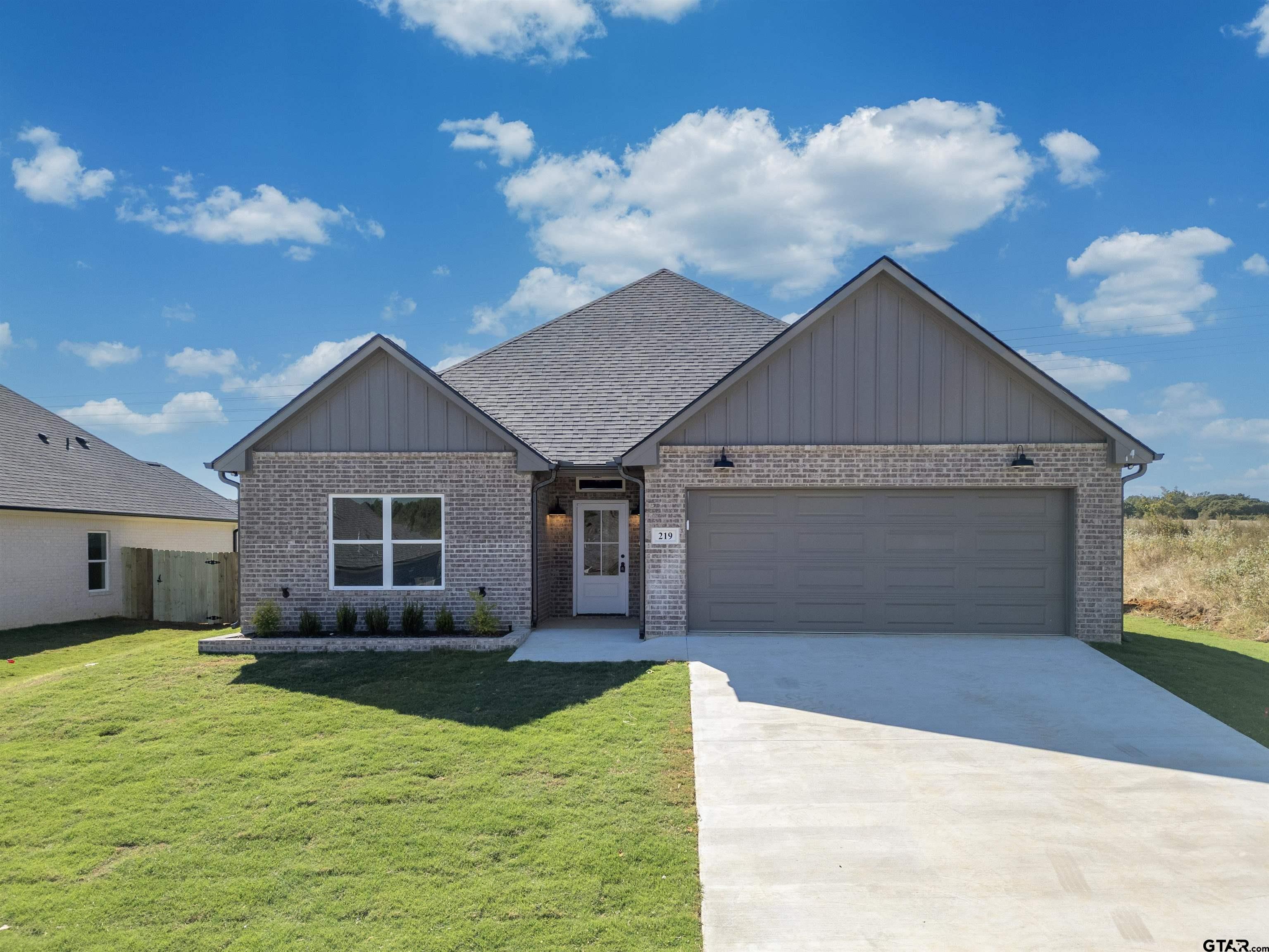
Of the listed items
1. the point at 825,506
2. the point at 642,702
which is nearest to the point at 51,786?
the point at 642,702

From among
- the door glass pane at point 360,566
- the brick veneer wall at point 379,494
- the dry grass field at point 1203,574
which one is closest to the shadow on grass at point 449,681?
the brick veneer wall at point 379,494

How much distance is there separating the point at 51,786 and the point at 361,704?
288 centimetres

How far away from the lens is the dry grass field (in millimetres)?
14055

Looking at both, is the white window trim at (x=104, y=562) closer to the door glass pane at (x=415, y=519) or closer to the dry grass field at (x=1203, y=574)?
the door glass pane at (x=415, y=519)

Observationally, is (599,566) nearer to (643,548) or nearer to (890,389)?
(643,548)

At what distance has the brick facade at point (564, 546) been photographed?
46.1 ft

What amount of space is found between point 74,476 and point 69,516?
6.57 feet

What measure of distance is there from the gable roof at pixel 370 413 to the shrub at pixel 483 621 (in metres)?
2.29

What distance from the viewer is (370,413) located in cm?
1252

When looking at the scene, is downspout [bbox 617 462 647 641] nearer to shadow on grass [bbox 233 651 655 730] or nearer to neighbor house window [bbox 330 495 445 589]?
shadow on grass [bbox 233 651 655 730]

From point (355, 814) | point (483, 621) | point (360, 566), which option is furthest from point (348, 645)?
point (355, 814)

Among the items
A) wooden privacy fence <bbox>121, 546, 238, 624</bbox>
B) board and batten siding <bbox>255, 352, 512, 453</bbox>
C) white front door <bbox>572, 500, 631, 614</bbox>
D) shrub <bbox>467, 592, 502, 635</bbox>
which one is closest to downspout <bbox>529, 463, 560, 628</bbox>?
shrub <bbox>467, 592, 502, 635</bbox>

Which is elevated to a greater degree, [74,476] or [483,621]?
[74,476]

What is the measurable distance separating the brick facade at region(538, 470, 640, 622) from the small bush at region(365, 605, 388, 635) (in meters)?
2.92
